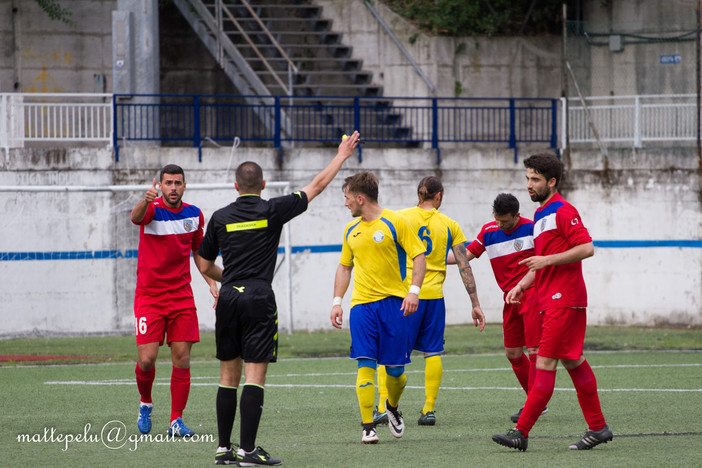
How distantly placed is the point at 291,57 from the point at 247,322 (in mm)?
18319

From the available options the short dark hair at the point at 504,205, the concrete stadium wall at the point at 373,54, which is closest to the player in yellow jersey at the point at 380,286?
the short dark hair at the point at 504,205

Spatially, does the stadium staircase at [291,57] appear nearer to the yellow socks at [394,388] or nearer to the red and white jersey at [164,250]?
the red and white jersey at [164,250]

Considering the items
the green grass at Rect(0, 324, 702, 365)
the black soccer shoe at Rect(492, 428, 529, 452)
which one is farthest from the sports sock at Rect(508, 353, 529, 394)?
the green grass at Rect(0, 324, 702, 365)

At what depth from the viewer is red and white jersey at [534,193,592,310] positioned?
6.94 m

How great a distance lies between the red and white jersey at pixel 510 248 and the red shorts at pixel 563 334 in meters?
A: 1.68

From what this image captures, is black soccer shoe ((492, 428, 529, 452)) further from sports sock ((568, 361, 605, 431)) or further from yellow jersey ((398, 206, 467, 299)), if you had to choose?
yellow jersey ((398, 206, 467, 299))

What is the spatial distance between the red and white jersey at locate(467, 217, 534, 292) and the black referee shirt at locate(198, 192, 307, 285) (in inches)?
101

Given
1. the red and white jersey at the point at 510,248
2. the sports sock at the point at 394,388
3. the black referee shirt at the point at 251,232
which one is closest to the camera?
the black referee shirt at the point at 251,232

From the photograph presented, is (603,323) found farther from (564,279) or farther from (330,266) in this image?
(564,279)

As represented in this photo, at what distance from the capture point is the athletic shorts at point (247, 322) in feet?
21.3

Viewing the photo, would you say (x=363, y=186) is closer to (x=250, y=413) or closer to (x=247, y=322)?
(x=247, y=322)

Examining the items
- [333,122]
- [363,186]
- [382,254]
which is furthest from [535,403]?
[333,122]

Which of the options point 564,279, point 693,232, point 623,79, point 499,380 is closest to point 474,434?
point 564,279

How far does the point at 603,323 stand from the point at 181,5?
40.1 ft
